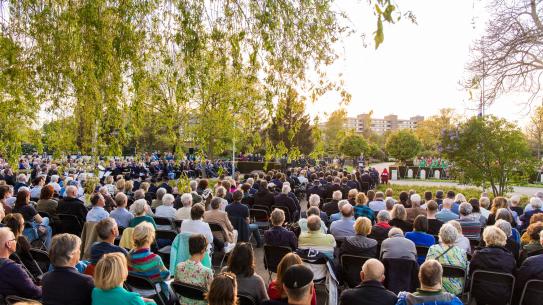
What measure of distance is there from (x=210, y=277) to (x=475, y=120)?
12.2 m

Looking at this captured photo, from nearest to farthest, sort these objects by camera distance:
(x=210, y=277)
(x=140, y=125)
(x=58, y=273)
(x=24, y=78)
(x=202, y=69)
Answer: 1. (x=58, y=273)
2. (x=210, y=277)
3. (x=202, y=69)
4. (x=140, y=125)
5. (x=24, y=78)

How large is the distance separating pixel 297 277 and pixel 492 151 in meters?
12.6

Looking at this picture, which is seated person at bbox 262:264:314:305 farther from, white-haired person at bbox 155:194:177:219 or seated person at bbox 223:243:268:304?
white-haired person at bbox 155:194:177:219

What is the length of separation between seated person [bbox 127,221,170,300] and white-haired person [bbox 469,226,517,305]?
3580 millimetres

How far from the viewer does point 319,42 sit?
499cm

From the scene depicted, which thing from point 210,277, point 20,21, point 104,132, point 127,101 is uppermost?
point 20,21

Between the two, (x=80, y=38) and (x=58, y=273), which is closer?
(x=58, y=273)

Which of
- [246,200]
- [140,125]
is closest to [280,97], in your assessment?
[140,125]

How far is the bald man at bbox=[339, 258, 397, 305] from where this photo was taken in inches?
149

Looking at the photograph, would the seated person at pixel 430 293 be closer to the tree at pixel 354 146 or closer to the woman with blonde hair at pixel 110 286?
the woman with blonde hair at pixel 110 286

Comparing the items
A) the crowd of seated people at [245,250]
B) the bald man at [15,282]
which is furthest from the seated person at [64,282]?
the bald man at [15,282]

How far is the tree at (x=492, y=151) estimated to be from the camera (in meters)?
13.7

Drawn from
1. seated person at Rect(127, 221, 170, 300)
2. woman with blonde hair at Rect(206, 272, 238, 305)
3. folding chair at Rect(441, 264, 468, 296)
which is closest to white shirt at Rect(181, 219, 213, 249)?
→ seated person at Rect(127, 221, 170, 300)

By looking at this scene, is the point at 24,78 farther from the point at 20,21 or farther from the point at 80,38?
the point at 80,38
